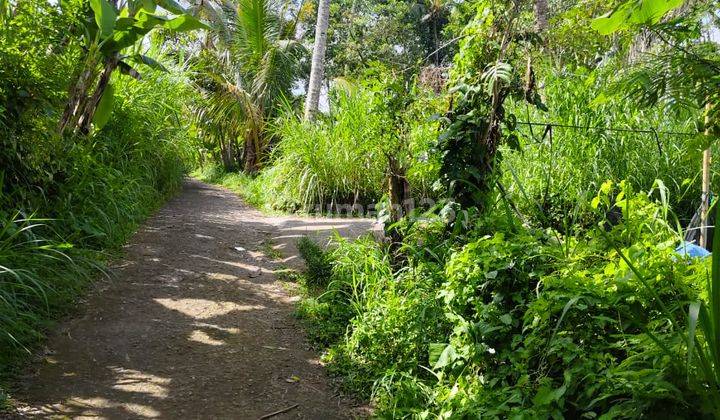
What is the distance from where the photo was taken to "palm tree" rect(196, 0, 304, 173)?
14.3 m

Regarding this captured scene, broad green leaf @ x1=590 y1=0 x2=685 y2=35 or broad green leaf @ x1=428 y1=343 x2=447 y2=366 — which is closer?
broad green leaf @ x1=590 y1=0 x2=685 y2=35

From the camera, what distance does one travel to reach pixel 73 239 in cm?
472

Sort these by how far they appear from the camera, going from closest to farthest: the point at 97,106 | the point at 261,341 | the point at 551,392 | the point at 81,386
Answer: the point at 551,392, the point at 81,386, the point at 261,341, the point at 97,106

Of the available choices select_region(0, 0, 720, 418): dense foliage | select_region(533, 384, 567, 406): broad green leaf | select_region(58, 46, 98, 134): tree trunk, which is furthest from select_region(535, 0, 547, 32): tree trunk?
select_region(533, 384, 567, 406): broad green leaf

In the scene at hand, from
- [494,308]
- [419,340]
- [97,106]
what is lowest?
[419,340]

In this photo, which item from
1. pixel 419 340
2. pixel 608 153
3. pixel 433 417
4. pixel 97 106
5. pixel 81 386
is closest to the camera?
pixel 433 417

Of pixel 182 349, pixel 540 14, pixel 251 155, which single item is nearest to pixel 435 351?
pixel 182 349

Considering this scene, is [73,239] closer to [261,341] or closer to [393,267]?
[261,341]

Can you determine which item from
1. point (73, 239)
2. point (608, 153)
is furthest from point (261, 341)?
point (608, 153)

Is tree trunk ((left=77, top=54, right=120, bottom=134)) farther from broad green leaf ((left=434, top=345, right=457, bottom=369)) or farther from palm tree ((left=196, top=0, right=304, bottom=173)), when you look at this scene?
palm tree ((left=196, top=0, right=304, bottom=173))

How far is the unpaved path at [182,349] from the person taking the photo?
3.15m

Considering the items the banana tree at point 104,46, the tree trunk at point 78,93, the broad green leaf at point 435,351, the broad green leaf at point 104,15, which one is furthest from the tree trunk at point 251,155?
the broad green leaf at point 435,351

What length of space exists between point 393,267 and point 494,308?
1.65m

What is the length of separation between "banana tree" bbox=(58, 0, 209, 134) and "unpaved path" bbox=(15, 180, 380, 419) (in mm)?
1465
